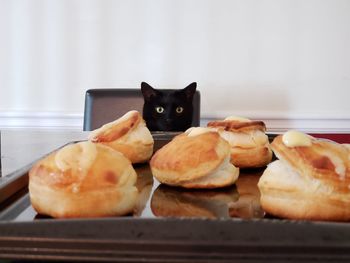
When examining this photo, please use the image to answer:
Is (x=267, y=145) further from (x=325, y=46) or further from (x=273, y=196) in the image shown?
(x=325, y=46)

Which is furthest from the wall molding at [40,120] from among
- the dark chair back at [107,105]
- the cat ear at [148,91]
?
the cat ear at [148,91]

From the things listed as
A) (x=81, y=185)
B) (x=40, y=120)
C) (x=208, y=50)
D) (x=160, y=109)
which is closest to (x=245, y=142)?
(x=81, y=185)

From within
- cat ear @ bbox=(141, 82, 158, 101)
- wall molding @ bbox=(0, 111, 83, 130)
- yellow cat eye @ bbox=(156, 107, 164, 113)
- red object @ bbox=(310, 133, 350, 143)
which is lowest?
red object @ bbox=(310, 133, 350, 143)

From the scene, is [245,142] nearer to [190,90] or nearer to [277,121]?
[190,90]

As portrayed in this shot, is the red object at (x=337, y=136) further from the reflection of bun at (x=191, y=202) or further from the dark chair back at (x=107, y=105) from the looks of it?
the reflection of bun at (x=191, y=202)

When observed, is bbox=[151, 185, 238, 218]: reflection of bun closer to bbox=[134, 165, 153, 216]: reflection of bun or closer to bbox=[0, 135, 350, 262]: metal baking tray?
bbox=[134, 165, 153, 216]: reflection of bun

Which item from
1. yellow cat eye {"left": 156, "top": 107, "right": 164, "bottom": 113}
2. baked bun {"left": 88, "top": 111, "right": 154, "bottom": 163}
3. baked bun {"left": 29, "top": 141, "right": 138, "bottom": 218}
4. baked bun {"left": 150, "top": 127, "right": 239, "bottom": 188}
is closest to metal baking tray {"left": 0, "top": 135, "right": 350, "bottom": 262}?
baked bun {"left": 29, "top": 141, "right": 138, "bottom": 218}

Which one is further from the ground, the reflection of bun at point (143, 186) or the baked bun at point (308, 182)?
the baked bun at point (308, 182)
